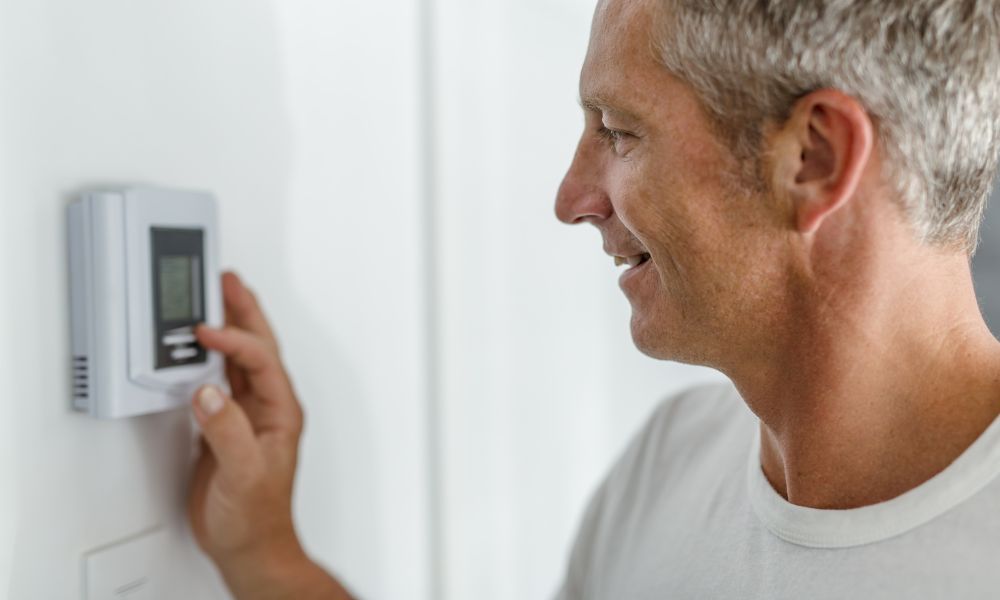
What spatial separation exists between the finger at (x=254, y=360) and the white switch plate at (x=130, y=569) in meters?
0.16

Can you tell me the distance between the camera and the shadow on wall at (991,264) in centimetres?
136

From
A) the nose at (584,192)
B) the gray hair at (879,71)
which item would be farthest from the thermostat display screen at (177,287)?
the gray hair at (879,71)

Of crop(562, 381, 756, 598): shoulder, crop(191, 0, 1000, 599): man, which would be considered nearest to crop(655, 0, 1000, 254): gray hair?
crop(191, 0, 1000, 599): man

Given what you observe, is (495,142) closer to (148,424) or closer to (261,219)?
(261,219)

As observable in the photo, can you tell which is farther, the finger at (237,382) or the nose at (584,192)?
the finger at (237,382)

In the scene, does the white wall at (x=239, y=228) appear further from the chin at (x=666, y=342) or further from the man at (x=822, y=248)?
the chin at (x=666, y=342)

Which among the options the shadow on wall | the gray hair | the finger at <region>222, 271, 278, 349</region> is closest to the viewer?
the gray hair

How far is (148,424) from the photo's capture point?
87 centimetres

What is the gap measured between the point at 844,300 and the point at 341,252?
58cm

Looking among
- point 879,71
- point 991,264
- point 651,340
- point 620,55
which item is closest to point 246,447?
point 651,340

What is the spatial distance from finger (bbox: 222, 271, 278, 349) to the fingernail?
0.32ft

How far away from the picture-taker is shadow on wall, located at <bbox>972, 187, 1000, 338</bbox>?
1.36m

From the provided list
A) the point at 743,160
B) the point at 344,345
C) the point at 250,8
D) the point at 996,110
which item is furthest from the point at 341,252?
the point at 996,110

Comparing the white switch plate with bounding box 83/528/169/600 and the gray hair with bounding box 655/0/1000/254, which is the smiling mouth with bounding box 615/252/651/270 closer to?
the gray hair with bounding box 655/0/1000/254
